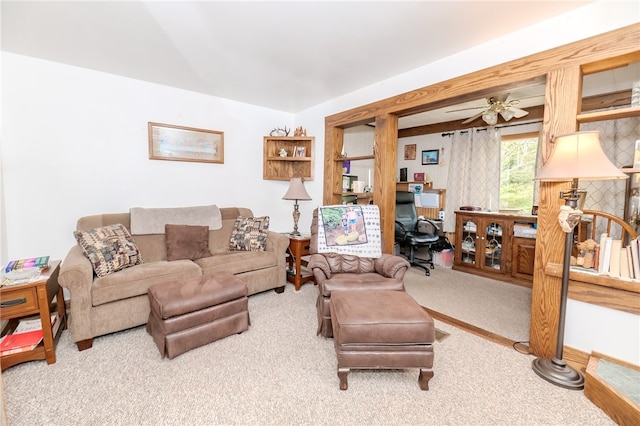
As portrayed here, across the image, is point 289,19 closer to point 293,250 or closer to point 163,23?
point 163,23

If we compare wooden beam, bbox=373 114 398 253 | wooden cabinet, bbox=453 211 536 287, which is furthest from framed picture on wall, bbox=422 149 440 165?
wooden beam, bbox=373 114 398 253

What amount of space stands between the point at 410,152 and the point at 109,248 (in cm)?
476

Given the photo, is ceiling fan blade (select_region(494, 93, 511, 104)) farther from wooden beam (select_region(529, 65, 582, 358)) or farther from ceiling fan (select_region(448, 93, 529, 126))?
wooden beam (select_region(529, 65, 582, 358))

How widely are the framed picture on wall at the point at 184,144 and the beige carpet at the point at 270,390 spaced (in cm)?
203

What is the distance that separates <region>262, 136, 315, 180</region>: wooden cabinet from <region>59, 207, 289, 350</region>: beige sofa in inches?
42.4

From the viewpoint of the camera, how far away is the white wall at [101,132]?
2182 millimetres

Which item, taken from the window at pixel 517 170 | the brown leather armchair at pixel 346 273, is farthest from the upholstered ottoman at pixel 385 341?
the window at pixel 517 170

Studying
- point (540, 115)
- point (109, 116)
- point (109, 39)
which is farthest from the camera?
point (540, 115)

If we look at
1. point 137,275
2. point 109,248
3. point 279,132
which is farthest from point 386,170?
point 109,248

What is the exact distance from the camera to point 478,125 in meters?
4.23

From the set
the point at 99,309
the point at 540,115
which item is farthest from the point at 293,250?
the point at 540,115

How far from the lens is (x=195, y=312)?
199 cm

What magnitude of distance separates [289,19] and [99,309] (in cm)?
252

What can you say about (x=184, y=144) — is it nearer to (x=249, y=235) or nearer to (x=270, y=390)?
(x=249, y=235)
